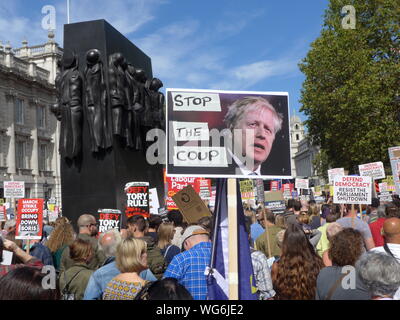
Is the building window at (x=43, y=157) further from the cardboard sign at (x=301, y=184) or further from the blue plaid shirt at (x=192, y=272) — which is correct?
the blue plaid shirt at (x=192, y=272)

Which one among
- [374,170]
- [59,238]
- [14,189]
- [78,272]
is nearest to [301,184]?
[374,170]

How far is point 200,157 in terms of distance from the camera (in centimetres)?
394

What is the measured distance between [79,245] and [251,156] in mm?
1864

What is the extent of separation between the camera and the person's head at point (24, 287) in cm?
255

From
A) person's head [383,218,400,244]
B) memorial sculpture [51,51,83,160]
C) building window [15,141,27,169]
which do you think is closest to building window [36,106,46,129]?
building window [15,141,27,169]

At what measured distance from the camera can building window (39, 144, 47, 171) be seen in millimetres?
48031

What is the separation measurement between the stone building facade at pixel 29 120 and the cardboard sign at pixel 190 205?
35.6m

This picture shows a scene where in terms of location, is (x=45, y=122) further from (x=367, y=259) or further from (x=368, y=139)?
(x=367, y=259)

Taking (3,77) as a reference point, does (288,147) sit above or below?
below

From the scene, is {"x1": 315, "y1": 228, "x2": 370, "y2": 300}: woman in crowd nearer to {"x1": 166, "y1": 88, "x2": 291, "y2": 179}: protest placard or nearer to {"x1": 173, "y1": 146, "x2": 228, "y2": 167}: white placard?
{"x1": 166, "y1": 88, "x2": 291, "y2": 179}: protest placard

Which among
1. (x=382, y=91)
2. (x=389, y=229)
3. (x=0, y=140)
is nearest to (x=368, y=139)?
(x=382, y=91)

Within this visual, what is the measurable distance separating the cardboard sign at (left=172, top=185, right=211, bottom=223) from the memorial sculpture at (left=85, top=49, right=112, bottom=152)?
21.3 feet

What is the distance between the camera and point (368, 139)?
1083 inches

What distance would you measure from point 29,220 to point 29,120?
4162cm
